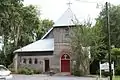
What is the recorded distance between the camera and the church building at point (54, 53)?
51781mm

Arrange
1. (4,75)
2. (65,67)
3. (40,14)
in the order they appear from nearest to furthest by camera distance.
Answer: (4,75) < (65,67) < (40,14)

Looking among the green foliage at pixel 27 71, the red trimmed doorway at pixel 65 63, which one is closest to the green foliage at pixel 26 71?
the green foliage at pixel 27 71

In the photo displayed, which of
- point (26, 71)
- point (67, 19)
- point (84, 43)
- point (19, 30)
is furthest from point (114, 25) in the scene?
point (19, 30)

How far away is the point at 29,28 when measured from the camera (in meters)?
68.4

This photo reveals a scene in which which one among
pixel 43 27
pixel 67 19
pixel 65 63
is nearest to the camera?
pixel 65 63

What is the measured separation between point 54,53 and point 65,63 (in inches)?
91.4

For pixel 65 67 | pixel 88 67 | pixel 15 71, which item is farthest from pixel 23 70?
pixel 88 67

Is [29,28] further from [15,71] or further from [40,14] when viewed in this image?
[15,71]

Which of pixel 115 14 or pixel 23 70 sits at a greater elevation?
pixel 115 14

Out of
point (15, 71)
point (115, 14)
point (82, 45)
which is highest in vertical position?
point (115, 14)

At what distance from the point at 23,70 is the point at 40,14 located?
1055 inches

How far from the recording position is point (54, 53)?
5256 cm

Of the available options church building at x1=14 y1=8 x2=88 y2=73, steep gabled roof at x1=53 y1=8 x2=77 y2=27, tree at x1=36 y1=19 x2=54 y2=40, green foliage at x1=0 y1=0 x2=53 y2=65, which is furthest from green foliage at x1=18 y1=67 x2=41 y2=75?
tree at x1=36 y1=19 x2=54 y2=40

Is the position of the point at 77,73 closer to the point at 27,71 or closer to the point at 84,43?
the point at 84,43
